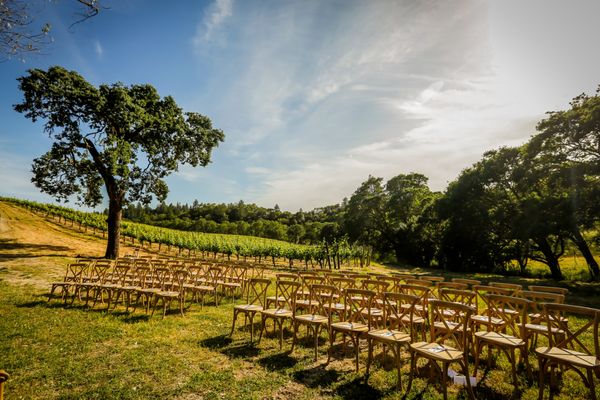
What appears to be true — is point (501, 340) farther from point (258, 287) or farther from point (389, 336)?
point (258, 287)

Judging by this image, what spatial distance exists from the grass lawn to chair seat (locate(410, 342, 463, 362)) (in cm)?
54

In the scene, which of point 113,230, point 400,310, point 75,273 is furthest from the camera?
point 113,230

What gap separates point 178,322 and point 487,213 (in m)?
24.2

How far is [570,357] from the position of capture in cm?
354

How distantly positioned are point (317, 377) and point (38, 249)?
71.6 ft

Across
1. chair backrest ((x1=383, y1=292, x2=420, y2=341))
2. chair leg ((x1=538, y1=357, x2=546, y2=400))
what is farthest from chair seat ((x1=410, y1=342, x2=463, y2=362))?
chair leg ((x1=538, y1=357, x2=546, y2=400))

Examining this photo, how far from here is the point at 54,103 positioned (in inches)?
628

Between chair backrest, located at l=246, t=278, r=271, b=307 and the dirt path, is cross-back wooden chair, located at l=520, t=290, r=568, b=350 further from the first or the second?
the dirt path

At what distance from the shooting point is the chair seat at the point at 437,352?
3556 millimetres

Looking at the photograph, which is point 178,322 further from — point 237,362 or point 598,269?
point 598,269

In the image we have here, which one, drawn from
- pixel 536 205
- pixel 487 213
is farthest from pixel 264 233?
pixel 536 205

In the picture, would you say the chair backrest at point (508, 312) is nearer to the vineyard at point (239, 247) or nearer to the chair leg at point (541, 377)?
the chair leg at point (541, 377)

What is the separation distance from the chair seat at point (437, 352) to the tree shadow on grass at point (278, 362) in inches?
77.1

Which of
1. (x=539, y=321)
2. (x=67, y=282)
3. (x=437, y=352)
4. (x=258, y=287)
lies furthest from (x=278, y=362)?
(x=258, y=287)
